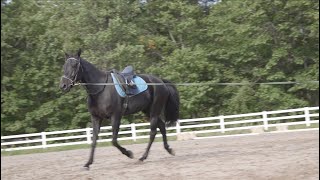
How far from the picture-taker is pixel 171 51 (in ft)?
93.3

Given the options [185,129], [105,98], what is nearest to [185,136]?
[185,129]

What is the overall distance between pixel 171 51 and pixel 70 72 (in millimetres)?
19312

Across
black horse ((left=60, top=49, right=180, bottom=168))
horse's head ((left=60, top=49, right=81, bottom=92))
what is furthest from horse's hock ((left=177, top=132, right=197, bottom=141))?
horse's head ((left=60, top=49, right=81, bottom=92))

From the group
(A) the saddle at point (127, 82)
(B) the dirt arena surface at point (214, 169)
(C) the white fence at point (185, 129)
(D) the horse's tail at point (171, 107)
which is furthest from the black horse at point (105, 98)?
(C) the white fence at point (185, 129)

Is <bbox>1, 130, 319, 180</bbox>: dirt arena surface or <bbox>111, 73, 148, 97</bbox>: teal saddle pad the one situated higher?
<bbox>111, 73, 148, 97</bbox>: teal saddle pad

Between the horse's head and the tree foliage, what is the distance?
1486 cm

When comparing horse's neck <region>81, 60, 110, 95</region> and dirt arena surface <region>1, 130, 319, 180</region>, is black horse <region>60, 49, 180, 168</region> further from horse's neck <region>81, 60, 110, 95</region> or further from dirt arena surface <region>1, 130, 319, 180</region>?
dirt arena surface <region>1, 130, 319, 180</region>

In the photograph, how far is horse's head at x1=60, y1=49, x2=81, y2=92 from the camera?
9.30 m

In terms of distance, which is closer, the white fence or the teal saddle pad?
the teal saddle pad

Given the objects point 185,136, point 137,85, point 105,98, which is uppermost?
point 137,85

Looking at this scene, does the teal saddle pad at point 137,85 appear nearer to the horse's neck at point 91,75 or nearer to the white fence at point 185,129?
the horse's neck at point 91,75

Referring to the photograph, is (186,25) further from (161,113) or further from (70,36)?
(161,113)

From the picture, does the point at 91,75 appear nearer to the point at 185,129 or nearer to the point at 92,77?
the point at 92,77

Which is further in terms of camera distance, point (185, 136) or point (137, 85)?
point (185, 136)
